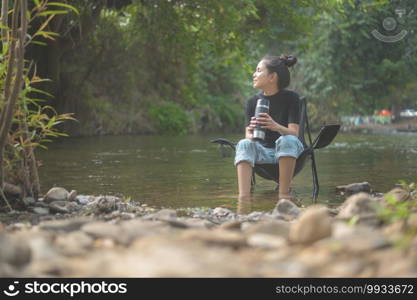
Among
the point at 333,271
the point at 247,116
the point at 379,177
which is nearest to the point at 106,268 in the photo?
the point at 333,271

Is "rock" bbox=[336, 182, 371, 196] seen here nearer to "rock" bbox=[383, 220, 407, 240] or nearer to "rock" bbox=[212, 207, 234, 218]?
"rock" bbox=[212, 207, 234, 218]

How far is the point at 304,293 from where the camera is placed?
2.56m

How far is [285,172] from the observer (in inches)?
263

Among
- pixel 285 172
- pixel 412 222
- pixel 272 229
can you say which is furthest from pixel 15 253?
pixel 285 172

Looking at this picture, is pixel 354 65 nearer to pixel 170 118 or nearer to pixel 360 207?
pixel 170 118

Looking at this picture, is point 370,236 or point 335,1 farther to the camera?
point 335,1

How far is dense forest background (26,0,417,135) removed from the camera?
16.3 metres

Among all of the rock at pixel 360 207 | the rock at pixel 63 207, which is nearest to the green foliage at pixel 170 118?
the rock at pixel 63 207

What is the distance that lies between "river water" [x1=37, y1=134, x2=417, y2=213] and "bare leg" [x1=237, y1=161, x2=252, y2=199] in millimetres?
131

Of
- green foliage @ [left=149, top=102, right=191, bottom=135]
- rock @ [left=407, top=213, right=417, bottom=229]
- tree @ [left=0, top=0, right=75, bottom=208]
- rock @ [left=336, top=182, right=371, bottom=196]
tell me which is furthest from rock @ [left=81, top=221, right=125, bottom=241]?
green foliage @ [left=149, top=102, right=191, bottom=135]

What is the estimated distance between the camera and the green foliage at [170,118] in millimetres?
25188

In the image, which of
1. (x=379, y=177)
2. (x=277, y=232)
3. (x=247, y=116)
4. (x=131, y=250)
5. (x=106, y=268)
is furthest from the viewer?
(x=379, y=177)

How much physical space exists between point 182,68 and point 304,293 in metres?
24.7

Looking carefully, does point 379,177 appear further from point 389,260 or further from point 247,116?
point 389,260
